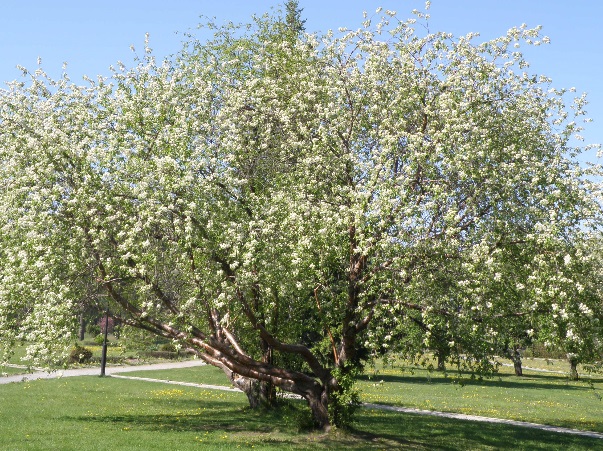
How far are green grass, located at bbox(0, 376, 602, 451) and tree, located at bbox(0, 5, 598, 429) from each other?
1.84 metres

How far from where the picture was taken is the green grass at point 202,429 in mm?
18906

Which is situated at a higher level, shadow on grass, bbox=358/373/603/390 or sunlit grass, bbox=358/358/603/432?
Answer: shadow on grass, bbox=358/373/603/390

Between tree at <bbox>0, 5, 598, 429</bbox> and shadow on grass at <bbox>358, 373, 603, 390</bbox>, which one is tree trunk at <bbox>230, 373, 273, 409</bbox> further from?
shadow on grass at <bbox>358, 373, 603, 390</bbox>

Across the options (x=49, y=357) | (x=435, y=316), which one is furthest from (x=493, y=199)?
(x=49, y=357)

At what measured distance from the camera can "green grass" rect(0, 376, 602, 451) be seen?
18.9 metres

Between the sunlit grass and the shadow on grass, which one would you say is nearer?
the sunlit grass

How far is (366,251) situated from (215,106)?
7.80 m

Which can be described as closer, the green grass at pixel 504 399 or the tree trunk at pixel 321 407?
the tree trunk at pixel 321 407

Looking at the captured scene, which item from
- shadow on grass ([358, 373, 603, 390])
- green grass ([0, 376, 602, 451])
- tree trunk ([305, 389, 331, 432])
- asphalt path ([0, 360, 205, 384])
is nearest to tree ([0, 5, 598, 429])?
tree trunk ([305, 389, 331, 432])

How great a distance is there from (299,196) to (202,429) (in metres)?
8.48

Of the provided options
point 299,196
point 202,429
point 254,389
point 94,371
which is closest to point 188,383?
point 94,371

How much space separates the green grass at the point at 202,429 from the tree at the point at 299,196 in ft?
Result: 6.05

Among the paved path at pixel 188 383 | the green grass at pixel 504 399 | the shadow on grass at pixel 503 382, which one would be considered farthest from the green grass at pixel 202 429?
the shadow on grass at pixel 503 382

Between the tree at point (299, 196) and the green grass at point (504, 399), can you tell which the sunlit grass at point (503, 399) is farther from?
the tree at point (299, 196)
